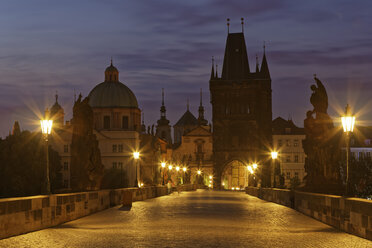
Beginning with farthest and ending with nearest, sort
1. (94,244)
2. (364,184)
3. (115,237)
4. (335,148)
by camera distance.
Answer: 1. (364,184)
2. (335,148)
3. (115,237)
4. (94,244)

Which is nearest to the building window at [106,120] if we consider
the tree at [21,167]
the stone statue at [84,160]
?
the tree at [21,167]

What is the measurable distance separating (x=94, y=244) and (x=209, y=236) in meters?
3.25

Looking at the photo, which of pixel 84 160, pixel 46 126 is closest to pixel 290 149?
pixel 84 160

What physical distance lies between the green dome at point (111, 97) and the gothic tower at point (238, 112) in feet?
57.1

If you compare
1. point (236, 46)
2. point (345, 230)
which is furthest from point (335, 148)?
point (236, 46)

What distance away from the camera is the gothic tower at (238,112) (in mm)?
120688

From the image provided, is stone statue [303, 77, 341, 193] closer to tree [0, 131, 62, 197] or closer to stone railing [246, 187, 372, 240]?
stone railing [246, 187, 372, 240]

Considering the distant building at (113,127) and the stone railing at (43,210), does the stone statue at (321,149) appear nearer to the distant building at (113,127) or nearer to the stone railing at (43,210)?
the stone railing at (43,210)

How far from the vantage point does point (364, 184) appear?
76062mm

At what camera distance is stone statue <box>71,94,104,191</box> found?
31125mm

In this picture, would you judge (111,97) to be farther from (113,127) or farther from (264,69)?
(264,69)

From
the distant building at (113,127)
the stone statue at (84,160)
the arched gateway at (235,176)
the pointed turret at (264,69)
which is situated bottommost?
the arched gateway at (235,176)

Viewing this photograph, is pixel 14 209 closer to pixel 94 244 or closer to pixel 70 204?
pixel 94 244

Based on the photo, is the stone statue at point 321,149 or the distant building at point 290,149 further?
the distant building at point 290,149
